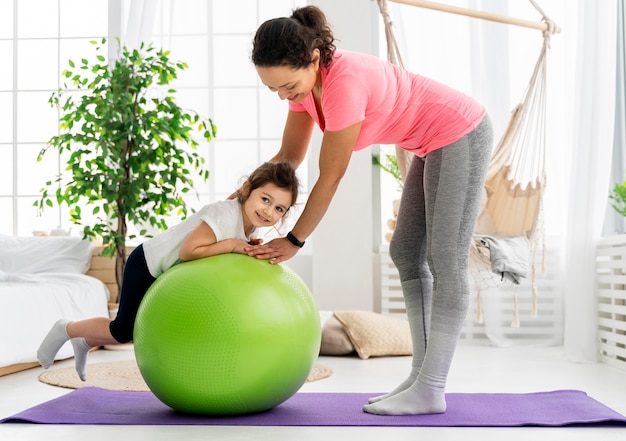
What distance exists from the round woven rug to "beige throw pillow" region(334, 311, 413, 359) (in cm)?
42

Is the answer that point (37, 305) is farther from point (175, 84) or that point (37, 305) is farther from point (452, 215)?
point (452, 215)

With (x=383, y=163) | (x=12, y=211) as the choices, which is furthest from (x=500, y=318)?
(x=12, y=211)

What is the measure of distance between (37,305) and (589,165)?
103 inches

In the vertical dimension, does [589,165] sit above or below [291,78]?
below

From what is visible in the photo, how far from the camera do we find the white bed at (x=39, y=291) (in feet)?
10.1

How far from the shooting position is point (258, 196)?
215cm

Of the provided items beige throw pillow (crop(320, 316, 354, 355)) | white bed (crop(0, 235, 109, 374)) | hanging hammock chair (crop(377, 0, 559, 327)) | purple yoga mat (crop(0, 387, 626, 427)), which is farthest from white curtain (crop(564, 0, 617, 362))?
white bed (crop(0, 235, 109, 374))

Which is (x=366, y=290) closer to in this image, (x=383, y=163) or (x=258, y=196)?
(x=383, y=163)

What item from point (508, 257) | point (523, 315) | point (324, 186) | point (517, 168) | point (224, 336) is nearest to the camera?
point (224, 336)

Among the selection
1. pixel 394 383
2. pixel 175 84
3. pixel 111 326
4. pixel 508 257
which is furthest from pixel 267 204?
pixel 175 84

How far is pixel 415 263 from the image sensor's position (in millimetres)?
2234

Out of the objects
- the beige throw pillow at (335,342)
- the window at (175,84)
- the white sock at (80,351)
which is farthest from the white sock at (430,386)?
the window at (175,84)

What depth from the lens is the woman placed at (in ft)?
6.24

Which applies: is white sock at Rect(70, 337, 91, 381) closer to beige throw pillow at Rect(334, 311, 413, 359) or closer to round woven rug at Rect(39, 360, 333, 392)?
round woven rug at Rect(39, 360, 333, 392)
